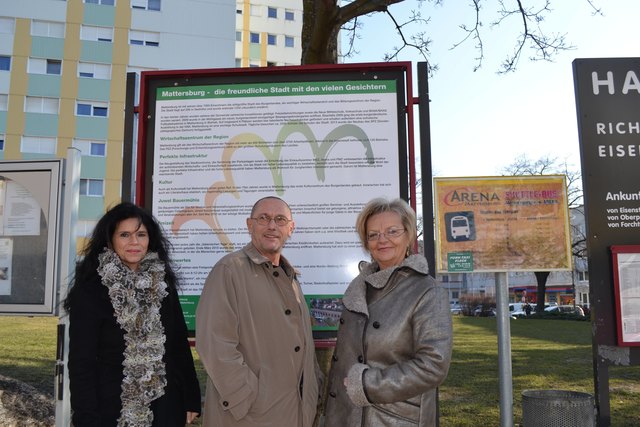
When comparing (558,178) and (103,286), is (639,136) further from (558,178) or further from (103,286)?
(103,286)

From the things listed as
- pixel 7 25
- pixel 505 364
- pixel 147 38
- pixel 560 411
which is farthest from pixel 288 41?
pixel 560 411

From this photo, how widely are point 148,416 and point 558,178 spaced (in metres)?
4.02

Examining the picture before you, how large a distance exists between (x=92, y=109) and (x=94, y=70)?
260 cm

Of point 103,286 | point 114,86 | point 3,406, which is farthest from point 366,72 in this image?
point 114,86

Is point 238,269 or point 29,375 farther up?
point 238,269

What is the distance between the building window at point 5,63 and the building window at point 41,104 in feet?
7.62

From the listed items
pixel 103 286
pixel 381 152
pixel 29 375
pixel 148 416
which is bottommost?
pixel 29 375

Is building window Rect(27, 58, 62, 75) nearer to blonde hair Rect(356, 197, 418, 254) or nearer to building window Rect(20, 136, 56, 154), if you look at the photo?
building window Rect(20, 136, 56, 154)

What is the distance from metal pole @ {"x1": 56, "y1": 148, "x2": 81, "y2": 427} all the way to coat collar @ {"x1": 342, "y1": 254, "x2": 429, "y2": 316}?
1859 mm

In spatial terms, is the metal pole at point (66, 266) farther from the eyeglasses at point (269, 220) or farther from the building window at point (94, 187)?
the building window at point (94, 187)

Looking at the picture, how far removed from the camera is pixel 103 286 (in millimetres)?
2951

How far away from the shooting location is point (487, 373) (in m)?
10.4

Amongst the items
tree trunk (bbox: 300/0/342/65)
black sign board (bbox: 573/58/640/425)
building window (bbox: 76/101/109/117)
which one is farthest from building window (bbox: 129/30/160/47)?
black sign board (bbox: 573/58/640/425)

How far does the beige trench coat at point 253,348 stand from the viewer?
8.76 ft
